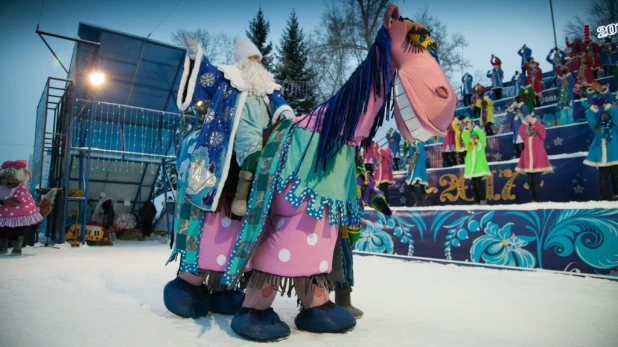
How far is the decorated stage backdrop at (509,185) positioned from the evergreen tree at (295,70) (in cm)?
853

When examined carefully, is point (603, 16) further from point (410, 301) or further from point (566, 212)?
point (410, 301)

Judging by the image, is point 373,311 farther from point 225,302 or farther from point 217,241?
point 217,241

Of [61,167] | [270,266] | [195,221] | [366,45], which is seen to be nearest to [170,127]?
[61,167]

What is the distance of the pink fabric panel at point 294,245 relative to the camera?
71.8 inches

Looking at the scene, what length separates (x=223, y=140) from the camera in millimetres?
2115

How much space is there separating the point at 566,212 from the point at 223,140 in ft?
11.9

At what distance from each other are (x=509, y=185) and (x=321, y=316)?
617 cm

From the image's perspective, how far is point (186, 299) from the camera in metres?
2.25

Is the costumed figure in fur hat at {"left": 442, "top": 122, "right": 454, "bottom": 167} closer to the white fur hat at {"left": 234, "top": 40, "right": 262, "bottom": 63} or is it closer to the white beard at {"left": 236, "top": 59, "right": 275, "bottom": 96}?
the white fur hat at {"left": 234, "top": 40, "right": 262, "bottom": 63}

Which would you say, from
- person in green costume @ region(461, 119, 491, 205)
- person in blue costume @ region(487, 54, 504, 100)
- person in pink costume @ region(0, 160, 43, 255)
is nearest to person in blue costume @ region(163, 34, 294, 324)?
person in pink costume @ region(0, 160, 43, 255)

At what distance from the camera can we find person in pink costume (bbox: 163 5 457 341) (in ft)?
5.89

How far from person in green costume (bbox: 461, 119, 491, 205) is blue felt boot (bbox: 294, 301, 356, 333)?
5.75m

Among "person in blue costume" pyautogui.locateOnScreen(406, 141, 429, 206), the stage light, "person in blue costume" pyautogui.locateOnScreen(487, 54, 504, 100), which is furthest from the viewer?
"person in blue costume" pyautogui.locateOnScreen(487, 54, 504, 100)

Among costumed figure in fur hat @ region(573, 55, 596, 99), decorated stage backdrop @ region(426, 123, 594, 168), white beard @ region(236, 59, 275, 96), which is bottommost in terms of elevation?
white beard @ region(236, 59, 275, 96)
